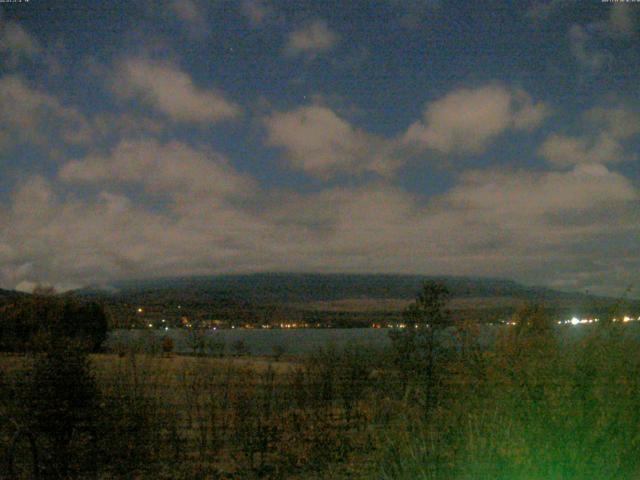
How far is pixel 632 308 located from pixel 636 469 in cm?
173

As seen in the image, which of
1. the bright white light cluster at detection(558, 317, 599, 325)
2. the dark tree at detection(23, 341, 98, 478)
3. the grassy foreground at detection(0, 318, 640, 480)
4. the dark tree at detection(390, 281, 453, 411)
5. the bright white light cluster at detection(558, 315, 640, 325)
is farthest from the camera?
the dark tree at detection(390, 281, 453, 411)

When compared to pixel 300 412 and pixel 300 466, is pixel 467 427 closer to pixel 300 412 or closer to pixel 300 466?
pixel 300 466

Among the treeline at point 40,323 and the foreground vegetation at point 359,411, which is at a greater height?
the treeline at point 40,323

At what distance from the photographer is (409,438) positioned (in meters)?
6.80

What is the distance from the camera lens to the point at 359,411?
979 centimetres

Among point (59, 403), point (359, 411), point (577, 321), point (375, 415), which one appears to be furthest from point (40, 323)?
point (577, 321)

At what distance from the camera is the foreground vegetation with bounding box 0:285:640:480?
611 centimetres

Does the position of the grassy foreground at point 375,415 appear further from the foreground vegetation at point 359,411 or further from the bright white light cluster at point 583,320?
the bright white light cluster at point 583,320

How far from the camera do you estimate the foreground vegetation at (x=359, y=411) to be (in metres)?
6.11

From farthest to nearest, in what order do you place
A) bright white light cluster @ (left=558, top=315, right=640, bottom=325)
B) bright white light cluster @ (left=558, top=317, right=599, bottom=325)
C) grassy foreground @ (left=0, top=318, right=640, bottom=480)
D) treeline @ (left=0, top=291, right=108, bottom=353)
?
treeline @ (left=0, top=291, right=108, bottom=353) < bright white light cluster @ (left=558, top=317, right=599, bottom=325) < bright white light cluster @ (left=558, top=315, right=640, bottom=325) < grassy foreground @ (left=0, top=318, right=640, bottom=480)

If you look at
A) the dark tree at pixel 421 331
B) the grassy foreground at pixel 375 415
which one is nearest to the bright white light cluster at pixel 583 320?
the grassy foreground at pixel 375 415

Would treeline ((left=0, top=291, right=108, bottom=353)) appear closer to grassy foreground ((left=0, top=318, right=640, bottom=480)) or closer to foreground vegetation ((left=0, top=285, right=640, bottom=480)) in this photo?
foreground vegetation ((left=0, top=285, right=640, bottom=480))

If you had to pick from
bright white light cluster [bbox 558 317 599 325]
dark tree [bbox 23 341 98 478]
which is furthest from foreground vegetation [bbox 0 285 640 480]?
bright white light cluster [bbox 558 317 599 325]

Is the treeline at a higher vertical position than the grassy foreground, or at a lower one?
higher
